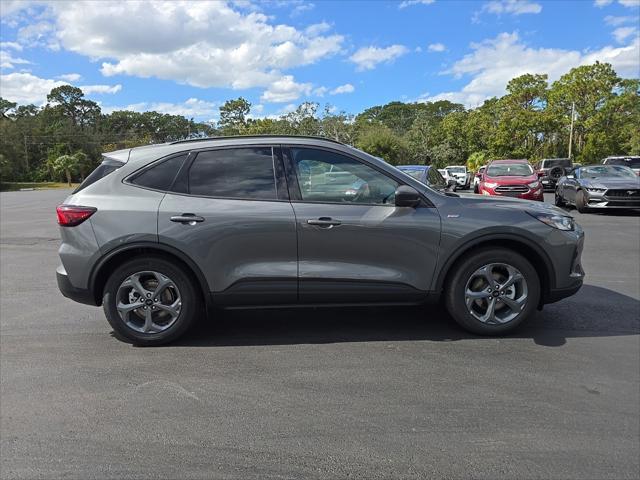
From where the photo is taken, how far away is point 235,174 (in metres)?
4.07

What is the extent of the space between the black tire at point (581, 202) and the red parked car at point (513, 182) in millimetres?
982

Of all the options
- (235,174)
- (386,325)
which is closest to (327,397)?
(386,325)

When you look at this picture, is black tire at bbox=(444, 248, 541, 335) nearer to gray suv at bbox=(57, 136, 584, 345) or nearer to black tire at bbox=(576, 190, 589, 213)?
gray suv at bbox=(57, 136, 584, 345)

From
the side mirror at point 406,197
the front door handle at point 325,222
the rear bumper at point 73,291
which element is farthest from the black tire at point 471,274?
the rear bumper at point 73,291

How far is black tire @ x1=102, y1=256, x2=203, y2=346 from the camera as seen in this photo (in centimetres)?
399

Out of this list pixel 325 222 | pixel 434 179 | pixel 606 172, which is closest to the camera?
pixel 325 222

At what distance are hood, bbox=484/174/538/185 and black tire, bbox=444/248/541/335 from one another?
33.8 feet

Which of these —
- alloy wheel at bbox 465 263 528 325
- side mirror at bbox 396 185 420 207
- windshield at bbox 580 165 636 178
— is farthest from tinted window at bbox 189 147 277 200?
windshield at bbox 580 165 636 178

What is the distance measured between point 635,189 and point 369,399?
12824 millimetres

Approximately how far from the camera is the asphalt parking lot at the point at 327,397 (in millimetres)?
2549

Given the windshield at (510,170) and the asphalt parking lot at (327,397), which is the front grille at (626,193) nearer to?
the windshield at (510,170)

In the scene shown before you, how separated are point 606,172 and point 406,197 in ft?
41.9

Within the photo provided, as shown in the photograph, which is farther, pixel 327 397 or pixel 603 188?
pixel 603 188

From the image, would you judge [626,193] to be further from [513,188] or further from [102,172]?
[102,172]
